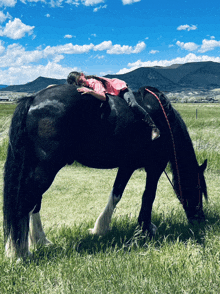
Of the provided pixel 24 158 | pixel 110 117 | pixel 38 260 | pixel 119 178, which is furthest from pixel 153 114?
pixel 38 260

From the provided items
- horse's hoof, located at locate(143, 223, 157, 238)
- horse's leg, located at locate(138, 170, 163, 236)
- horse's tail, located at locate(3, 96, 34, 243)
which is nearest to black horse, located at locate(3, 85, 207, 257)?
horse's tail, located at locate(3, 96, 34, 243)

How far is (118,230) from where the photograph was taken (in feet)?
11.0

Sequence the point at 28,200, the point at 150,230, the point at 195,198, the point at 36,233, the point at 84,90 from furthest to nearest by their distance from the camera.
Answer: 1. the point at 195,198
2. the point at 150,230
3. the point at 36,233
4. the point at 84,90
5. the point at 28,200

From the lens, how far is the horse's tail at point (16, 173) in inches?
97.3

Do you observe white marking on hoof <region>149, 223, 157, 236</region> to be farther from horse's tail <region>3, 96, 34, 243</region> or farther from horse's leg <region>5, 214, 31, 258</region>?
horse's tail <region>3, 96, 34, 243</region>

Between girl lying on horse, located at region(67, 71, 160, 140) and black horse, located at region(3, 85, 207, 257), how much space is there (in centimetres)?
7

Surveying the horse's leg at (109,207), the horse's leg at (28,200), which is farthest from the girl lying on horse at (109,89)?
the horse's leg at (28,200)

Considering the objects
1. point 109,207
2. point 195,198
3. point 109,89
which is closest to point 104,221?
point 109,207

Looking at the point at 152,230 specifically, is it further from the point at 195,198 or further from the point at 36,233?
the point at 36,233

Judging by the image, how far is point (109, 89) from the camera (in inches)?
112

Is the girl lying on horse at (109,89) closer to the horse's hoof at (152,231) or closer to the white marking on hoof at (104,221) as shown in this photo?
the white marking on hoof at (104,221)

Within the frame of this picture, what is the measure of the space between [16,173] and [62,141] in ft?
1.86

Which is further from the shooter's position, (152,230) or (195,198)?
(195,198)

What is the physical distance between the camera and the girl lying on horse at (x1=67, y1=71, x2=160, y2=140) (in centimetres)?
271
